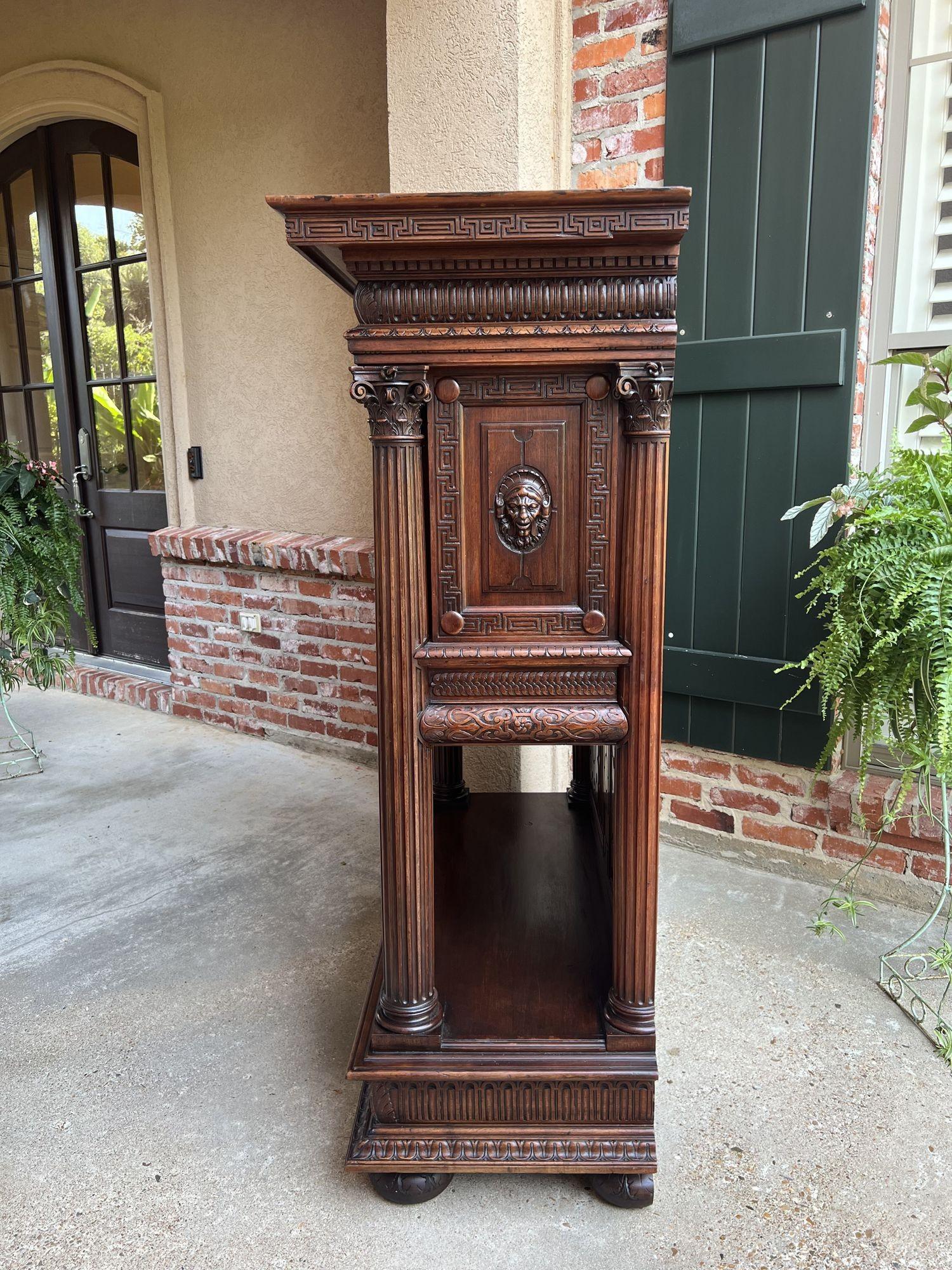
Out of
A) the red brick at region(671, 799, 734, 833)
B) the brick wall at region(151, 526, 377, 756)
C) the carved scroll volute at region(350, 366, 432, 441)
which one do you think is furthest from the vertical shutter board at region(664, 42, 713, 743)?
the carved scroll volute at region(350, 366, 432, 441)

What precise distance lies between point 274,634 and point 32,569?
0.92 metres

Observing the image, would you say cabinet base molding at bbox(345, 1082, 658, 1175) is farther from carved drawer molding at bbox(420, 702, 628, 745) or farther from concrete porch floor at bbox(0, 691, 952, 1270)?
carved drawer molding at bbox(420, 702, 628, 745)

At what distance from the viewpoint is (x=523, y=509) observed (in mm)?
1257

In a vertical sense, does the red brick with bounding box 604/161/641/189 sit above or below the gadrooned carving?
above

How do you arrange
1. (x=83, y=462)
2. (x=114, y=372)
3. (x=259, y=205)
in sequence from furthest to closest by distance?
(x=83, y=462)
(x=114, y=372)
(x=259, y=205)

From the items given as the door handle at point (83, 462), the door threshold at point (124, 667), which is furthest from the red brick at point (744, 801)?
the door handle at point (83, 462)

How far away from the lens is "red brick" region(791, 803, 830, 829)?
2.34 metres

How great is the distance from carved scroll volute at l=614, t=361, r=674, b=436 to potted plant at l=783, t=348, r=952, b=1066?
67 cm

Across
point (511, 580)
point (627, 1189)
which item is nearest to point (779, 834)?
point (627, 1189)

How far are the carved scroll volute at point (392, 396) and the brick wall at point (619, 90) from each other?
4.78ft

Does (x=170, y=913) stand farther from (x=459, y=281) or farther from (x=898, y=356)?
(x=898, y=356)

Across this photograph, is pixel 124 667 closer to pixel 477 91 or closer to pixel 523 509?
pixel 477 91

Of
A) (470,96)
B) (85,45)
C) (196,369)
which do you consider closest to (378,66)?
(470,96)

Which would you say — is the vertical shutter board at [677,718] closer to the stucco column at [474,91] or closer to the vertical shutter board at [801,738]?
the vertical shutter board at [801,738]
